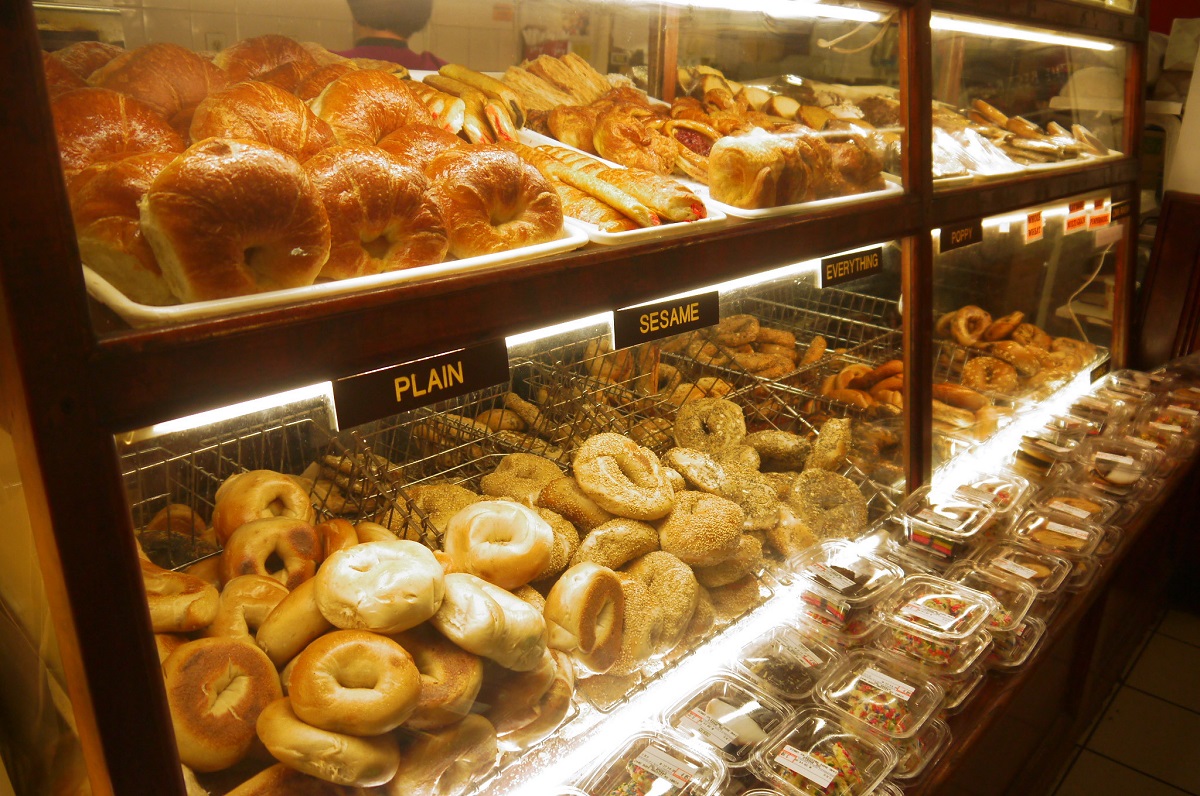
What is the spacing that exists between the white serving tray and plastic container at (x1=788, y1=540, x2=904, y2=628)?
3.56 feet

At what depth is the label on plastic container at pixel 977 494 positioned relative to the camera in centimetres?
250

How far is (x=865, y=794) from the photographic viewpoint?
5.12ft

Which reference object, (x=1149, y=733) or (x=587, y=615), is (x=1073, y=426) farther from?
(x=587, y=615)

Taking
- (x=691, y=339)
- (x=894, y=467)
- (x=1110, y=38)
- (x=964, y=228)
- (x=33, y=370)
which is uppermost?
(x=1110, y=38)

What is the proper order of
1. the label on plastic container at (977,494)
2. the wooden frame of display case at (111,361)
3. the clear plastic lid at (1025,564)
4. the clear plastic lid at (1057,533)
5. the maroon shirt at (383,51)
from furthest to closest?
1. the label on plastic container at (977,494)
2. the clear plastic lid at (1057,533)
3. the clear plastic lid at (1025,564)
4. the maroon shirt at (383,51)
5. the wooden frame of display case at (111,361)

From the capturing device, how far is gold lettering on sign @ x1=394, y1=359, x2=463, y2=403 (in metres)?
1.18

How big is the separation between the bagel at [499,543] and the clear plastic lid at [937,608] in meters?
0.97

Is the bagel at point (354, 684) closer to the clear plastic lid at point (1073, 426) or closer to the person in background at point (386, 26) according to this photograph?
the person in background at point (386, 26)

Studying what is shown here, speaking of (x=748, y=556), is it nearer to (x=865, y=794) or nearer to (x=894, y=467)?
(x=865, y=794)

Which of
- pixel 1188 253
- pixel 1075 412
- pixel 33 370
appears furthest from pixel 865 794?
pixel 1188 253

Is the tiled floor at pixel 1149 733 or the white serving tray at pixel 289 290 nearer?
the white serving tray at pixel 289 290

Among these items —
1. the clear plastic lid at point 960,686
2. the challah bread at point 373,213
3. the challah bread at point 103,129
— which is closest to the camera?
the challah bread at point 103,129

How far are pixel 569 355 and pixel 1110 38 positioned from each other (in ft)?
8.14

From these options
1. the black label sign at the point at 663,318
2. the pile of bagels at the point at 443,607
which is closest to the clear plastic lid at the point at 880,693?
the pile of bagels at the point at 443,607
